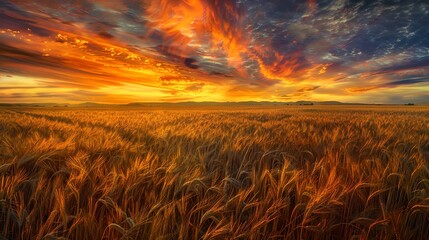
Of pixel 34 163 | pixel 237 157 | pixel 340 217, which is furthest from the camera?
pixel 237 157

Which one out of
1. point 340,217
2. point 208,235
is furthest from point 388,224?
point 208,235

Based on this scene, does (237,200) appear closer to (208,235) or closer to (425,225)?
(208,235)

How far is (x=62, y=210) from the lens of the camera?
51.3 inches

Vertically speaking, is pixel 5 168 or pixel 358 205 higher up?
pixel 5 168

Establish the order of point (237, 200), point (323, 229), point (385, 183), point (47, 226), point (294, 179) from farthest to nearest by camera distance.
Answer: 1. point (385, 183)
2. point (294, 179)
3. point (237, 200)
4. point (323, 229)
5. point (47, 226)

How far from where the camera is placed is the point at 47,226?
1214 millimetres

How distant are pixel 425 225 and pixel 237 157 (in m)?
1.90

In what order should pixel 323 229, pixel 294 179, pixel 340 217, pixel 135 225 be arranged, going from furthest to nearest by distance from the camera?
pixel 294 179
pixel 340 217
pixel 323 229
pixel 135 225

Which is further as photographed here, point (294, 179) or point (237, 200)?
point (294, 179)

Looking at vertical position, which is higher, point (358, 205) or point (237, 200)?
point (237, 200)

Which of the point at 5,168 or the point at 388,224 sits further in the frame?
the point at 5,168

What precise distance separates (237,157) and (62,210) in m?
2.14

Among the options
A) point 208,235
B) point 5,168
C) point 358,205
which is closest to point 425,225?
point 358,205

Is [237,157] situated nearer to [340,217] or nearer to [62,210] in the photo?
[340,217]
